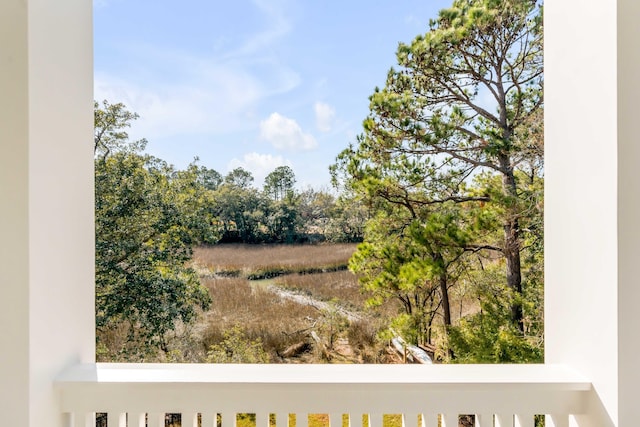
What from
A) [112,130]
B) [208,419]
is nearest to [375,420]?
[208,419]

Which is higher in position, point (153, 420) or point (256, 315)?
point (256, 315)

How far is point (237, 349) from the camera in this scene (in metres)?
1.38

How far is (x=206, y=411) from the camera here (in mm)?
1053

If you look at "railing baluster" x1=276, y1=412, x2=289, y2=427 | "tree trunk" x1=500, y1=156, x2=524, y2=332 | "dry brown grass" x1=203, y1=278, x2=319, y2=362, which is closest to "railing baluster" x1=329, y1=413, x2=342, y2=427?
"railing baluster" x1=276, y1=412, x2=289, y2=427
